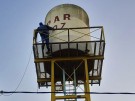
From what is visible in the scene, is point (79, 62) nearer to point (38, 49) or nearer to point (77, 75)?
point (77, 75)

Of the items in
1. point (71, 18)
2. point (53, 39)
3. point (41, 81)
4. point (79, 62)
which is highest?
point (71, 18)

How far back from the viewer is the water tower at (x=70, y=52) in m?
18.9

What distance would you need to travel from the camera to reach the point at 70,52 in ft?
62.6

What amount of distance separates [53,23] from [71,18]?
1.22 m

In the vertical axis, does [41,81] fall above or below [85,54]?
below

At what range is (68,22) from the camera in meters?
19.9

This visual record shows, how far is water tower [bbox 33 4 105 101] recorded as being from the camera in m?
18.9

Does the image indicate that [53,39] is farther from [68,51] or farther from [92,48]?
[92,48]

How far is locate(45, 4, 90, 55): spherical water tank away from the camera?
19094 millimetres

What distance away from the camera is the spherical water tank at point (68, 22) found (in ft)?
62.6

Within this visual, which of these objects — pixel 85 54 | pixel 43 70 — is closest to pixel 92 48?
pixel 85 54

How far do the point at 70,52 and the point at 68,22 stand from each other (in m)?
2.09

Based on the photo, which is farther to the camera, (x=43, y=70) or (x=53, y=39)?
(x=43, y=70)

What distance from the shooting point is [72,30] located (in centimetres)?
1936
